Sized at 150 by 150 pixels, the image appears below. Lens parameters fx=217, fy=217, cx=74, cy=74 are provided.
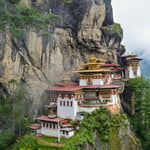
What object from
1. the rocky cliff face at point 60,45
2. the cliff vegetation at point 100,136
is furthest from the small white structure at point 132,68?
the cliff vegetation at point 100,136

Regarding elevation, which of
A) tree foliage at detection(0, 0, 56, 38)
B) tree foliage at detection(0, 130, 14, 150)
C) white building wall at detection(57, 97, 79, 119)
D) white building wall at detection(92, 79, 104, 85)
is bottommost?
tree foliage at detection(0, 130, 14, 150)

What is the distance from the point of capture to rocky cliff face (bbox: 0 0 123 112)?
2862 cm

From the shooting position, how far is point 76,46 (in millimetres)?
36219

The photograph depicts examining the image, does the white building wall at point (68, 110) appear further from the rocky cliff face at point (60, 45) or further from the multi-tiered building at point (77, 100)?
the rocky cliff face at point (60, 45)

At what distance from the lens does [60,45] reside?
1342 inches

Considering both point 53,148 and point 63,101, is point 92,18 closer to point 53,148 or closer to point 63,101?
point 63,101

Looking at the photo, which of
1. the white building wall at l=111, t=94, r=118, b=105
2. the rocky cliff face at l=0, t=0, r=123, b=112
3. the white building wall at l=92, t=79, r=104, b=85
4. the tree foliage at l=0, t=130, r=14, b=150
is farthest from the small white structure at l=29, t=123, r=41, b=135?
the white building wall at l=111, t=94, r=118, b=105

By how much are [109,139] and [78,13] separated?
2037cm

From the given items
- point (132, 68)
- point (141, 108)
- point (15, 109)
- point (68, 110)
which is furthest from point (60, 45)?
point (141, 108)

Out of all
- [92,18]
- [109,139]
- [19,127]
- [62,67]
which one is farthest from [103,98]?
[92,18]

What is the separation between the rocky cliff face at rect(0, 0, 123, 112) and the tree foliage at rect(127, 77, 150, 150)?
757 centimetres

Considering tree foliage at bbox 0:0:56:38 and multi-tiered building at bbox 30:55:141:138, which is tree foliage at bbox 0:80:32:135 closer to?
multi-tiered building at bbox 30:55:141:138

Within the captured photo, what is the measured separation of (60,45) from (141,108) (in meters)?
15.4

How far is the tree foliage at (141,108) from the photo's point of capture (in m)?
30.7
